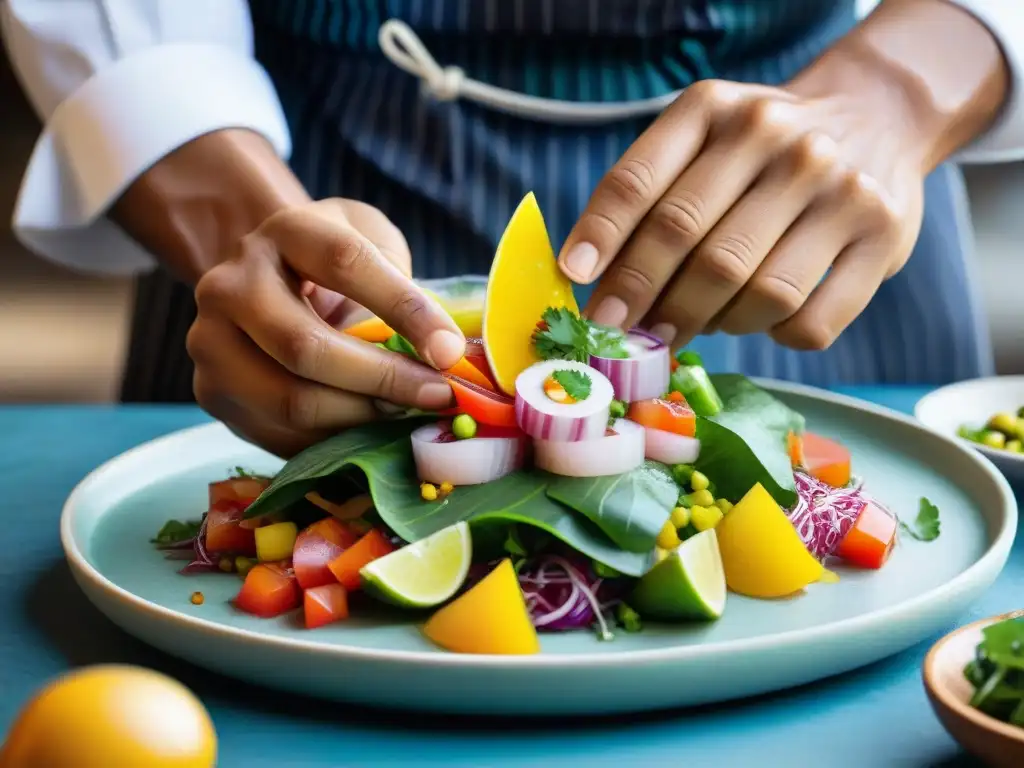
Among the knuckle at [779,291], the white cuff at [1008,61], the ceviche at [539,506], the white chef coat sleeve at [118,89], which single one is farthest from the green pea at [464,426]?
the white cuff at [1008,61]

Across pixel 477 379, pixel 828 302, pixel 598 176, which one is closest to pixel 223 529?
pixel 477 379

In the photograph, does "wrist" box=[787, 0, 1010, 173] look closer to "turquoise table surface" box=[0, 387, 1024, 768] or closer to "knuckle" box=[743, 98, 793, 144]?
"knuckle" box=[743, 98, 793, 144]

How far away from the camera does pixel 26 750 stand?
877 millimetres

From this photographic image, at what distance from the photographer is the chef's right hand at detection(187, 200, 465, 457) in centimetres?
153

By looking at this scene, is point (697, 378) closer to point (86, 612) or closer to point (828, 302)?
point (828, 302)

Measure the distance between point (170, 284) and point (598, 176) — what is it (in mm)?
1075

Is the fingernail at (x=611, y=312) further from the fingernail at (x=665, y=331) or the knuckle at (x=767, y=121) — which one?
the knuckle at (x=767, y=121)

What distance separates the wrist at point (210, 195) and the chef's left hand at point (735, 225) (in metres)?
0.68

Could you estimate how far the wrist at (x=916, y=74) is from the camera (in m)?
2.02

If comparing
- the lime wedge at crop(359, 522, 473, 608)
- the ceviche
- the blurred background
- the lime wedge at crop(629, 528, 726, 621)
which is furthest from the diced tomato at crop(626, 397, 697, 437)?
the blurred background

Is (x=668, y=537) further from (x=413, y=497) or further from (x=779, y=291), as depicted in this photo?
(x=779, y=291)

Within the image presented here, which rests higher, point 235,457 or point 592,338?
point 592,338

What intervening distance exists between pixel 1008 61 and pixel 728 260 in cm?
94

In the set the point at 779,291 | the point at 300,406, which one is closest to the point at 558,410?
the point at 300,406
